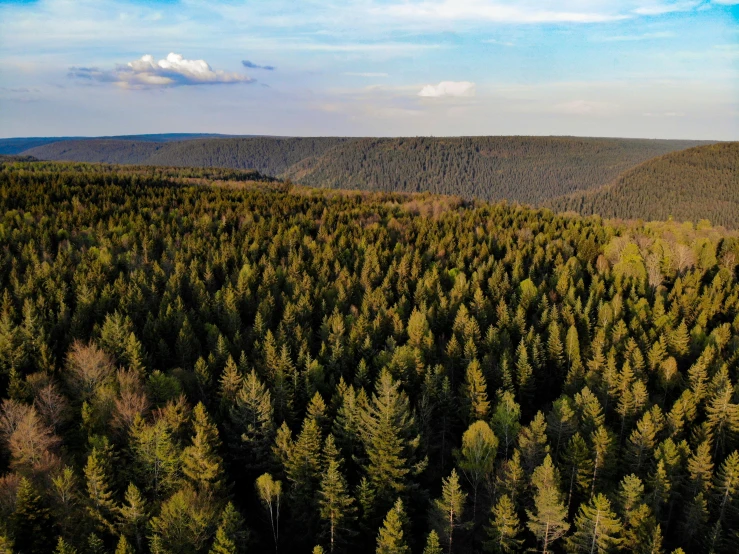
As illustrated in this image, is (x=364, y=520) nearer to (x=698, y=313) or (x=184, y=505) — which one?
(x=184, y=505)

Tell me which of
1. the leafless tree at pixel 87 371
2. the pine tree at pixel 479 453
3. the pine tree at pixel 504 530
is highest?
the leafless tree at pixel 87 371

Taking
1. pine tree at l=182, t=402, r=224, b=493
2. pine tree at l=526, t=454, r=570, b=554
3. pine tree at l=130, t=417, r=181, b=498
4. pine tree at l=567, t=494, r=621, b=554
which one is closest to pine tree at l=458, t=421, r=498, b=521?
pine tree at l=526, t=454, r=570, b=554

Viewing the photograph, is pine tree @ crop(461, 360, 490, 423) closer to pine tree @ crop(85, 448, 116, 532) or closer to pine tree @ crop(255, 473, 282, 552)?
pine tree @ crop(255, 473, 282, 552)

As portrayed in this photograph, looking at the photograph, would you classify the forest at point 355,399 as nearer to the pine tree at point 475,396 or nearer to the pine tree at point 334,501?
the pine tree at point 334,501

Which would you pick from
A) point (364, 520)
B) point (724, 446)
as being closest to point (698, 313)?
point (724, 446)

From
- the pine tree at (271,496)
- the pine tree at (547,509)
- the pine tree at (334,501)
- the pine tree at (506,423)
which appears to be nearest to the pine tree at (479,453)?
the pine tree at (506,423)
